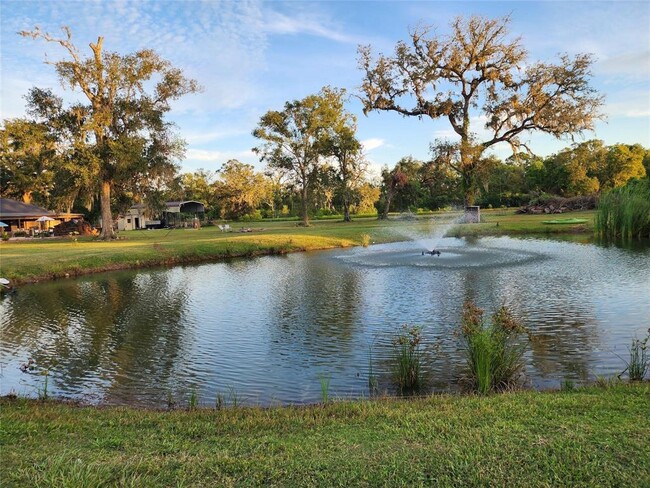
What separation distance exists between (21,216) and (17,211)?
5.40 feet

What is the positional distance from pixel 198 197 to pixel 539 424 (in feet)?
318

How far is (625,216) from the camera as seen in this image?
27.9 meters

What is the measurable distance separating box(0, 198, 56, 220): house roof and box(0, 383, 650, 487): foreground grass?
183 ft

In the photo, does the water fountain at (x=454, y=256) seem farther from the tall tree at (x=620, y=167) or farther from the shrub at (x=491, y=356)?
the tall tree at (x=620, y=167)

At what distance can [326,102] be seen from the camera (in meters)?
51.9

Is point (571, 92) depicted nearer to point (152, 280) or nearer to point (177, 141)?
point (177, 141)

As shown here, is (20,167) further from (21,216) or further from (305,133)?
(305,133)

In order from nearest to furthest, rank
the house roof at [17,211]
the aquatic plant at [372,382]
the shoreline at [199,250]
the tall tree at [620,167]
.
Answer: the aquatic plant at [372,382] < the shoreline at [199,250] < the house roof at [17,211] < the tall tree at [620,167]

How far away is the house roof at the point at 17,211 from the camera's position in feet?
174

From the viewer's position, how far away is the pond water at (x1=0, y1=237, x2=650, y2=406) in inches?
323

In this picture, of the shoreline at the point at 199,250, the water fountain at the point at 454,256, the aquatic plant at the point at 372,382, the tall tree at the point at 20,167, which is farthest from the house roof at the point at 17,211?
the aquatic plant at the point at 372,382

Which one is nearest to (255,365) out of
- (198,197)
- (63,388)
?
(63,388)

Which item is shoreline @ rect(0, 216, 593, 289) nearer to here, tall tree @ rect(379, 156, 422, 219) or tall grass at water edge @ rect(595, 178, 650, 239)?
tall grass at water edge @ rect(595, 178, 650, 239)

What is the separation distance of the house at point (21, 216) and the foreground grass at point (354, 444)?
56.1 metres
